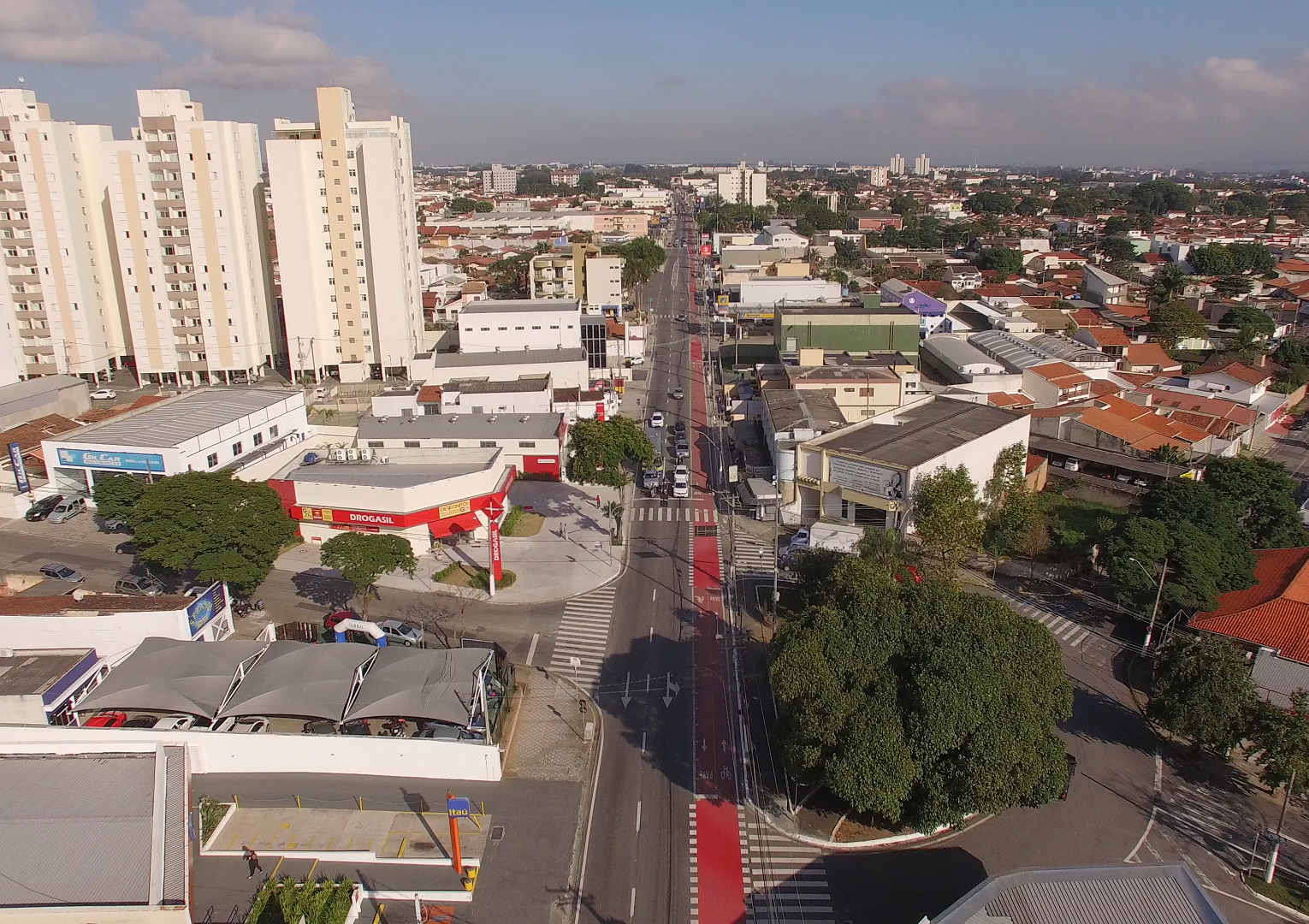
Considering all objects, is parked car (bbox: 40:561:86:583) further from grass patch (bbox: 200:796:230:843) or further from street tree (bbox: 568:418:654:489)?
street tree (bbox: 568:418:654:489)

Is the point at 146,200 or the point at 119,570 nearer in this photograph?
the point at 119,570

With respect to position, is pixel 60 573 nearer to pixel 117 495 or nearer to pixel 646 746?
pixel 117 495

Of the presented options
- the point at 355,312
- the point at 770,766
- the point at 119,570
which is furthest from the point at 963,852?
the point at 355,312

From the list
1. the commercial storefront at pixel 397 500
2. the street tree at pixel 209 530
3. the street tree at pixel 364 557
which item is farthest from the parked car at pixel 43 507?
the street tree at pixel 364 557

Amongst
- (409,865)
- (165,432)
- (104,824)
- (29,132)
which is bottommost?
(409,865)

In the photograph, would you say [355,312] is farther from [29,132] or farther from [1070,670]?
[1070,670]

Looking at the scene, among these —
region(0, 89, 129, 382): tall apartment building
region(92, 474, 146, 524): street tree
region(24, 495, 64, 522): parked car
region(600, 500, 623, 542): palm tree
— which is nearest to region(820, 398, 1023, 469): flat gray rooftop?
region(600, 500, 623, 542): palm tree
